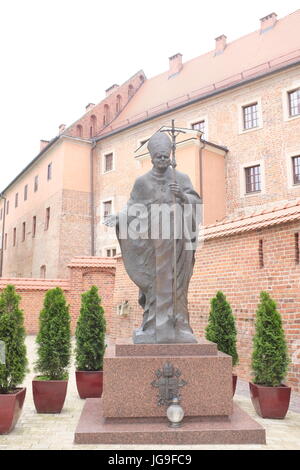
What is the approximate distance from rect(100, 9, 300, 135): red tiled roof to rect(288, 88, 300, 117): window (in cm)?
129

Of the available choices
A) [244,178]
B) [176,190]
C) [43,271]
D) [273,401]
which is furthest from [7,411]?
[43,271]

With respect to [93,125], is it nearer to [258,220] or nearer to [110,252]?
[110,252]

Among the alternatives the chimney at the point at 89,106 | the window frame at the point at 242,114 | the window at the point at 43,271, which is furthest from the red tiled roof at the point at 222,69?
the window at the point at 43,271

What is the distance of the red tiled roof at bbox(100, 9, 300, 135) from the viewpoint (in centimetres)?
1959

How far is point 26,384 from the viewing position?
23.5ft

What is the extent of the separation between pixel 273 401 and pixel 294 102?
626 inches

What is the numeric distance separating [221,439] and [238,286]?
431 centimetres

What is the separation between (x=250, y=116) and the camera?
65.1ft

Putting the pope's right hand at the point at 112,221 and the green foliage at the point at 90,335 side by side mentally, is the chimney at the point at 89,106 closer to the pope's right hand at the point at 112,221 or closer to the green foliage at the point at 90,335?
the green foliage at the point at 90,335

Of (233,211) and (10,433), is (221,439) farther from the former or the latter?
(233,211)

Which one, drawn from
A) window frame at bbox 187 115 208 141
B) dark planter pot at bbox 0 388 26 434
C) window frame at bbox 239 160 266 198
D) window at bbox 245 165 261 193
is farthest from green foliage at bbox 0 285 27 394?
window frame at bbox 187 115 208 141
